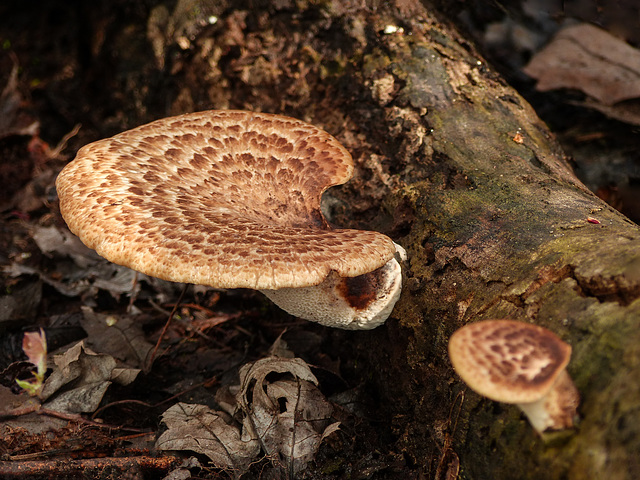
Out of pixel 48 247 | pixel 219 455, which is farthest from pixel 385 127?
pixel 48 247

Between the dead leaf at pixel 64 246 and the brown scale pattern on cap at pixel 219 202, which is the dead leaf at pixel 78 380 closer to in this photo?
the brown scale pattern on cap at pixel 219 202

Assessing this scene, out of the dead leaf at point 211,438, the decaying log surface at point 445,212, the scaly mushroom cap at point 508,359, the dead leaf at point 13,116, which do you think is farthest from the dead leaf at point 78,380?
the dead leaf at point 13,116

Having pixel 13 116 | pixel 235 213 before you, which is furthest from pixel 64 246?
pixel 235 213

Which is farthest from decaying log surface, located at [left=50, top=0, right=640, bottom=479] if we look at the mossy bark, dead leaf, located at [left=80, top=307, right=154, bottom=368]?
dead leaf, located at [left=80, top=307, right=154, bottom=368]

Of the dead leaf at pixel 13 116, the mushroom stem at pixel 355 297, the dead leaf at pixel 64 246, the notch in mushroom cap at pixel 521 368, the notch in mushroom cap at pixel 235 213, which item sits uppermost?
the notch in mushroom cap at pixel 521 368

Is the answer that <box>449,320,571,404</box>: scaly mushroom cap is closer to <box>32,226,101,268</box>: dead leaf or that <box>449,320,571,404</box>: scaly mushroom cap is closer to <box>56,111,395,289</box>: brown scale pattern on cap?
<box>56,111,395,289</box>: brown scale pattern on cap
